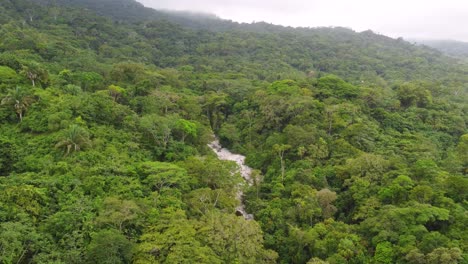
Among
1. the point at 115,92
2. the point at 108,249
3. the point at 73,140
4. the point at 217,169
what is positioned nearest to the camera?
the point at 108,249

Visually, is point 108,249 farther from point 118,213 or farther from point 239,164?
point 239,164

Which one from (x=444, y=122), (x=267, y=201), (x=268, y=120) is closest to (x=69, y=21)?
(x=268, y=120)

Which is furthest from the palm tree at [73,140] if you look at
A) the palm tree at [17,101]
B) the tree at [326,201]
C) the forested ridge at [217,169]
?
the tree at [326,201]

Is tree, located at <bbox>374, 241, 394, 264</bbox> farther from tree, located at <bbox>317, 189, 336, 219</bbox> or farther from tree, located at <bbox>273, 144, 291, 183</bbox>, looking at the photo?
tree, located at <bbox>273, 144, 291, 183</bbox>

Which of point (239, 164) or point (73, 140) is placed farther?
point (239, 164)

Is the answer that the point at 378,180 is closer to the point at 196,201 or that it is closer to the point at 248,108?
the point at 196,201

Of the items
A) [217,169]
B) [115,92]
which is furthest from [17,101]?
[217,169]

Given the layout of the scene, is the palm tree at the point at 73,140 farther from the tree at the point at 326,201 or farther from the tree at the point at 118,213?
the tree at the point at 326,201

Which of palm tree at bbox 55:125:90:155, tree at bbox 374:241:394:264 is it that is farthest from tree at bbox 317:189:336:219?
palm tree at bbox 55:125:90:155
